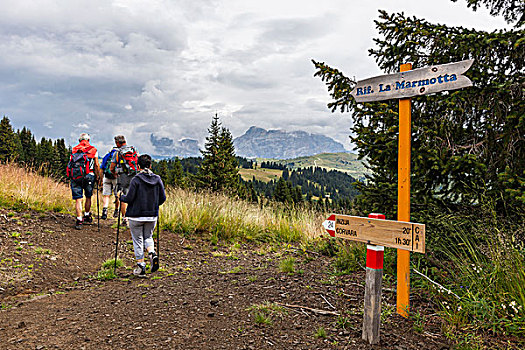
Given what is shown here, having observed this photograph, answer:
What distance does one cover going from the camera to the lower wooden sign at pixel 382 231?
3.05m

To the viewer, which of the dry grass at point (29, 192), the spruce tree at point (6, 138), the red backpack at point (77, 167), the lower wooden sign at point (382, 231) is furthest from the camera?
the spruce tree at point (6, 138)

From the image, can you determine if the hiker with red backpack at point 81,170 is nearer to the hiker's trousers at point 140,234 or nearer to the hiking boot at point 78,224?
the hiking boot at point 78,224

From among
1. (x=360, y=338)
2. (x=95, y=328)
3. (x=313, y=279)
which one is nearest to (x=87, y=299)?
(x=95, y=328)

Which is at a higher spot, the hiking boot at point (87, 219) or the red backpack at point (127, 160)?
the red backpack at point (127, 160)

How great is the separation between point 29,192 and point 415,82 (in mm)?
9259

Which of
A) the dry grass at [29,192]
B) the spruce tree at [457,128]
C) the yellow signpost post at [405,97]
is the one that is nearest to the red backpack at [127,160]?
the dry grass at [29,192]

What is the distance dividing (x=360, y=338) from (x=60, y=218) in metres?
7.79

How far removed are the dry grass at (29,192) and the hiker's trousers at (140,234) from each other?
3.97 metres

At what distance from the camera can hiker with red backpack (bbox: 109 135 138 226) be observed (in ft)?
27.2

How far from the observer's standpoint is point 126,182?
8.38m

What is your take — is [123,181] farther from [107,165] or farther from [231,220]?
[231,220]

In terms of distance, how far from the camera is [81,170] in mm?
8203

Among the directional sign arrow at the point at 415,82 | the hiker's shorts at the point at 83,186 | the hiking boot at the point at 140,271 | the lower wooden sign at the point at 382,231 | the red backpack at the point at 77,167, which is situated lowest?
the hiking boot at the point at 140,271

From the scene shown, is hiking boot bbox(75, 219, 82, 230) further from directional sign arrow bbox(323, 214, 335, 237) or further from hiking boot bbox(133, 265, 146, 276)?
directional sign arrow bbox(323, 214, 335, 237)
